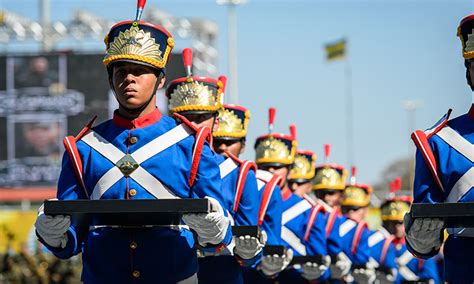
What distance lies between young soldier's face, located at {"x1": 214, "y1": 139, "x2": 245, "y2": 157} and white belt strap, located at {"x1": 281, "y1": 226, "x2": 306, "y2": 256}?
2384 millimetres

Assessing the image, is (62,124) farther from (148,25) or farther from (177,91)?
(148,25)

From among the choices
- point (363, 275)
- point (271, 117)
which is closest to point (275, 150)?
point (271, 117)

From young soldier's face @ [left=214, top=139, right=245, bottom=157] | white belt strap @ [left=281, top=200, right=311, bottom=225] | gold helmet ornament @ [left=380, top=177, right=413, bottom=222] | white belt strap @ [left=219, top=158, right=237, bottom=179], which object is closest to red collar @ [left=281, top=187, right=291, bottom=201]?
white belt strap @ [left=281, top=200, right=311, bottom=225]

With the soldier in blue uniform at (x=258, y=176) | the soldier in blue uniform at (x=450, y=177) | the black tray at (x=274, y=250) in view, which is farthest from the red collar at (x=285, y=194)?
the soldier in blue uniform at (x=450, y=177)

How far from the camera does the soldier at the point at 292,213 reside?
14.0m

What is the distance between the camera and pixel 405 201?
21.2 m

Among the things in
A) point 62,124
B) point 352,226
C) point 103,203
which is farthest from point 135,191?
point 62,124

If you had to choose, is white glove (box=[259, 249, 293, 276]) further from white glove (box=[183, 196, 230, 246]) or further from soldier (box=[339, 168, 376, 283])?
soldier (box=[339, 168, 376, 283])

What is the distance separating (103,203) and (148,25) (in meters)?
1.26

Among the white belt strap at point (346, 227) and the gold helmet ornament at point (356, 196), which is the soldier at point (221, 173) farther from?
the gold helmet ornament at point (356, 196)

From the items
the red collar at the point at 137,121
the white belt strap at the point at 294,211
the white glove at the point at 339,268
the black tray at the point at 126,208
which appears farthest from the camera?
the white glove at the point at 339,268

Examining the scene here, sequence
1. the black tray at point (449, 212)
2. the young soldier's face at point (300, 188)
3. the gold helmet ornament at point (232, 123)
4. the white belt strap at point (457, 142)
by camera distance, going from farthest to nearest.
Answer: the young soldier's face at point (300, 188)
the gold helmet ornament at point (232, 123)
the white belt strap at point (457, 142)
the black tray at point (449, 212)

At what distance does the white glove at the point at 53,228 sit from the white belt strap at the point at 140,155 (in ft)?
1.20

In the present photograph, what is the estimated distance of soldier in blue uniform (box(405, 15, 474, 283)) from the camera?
24.2ft
